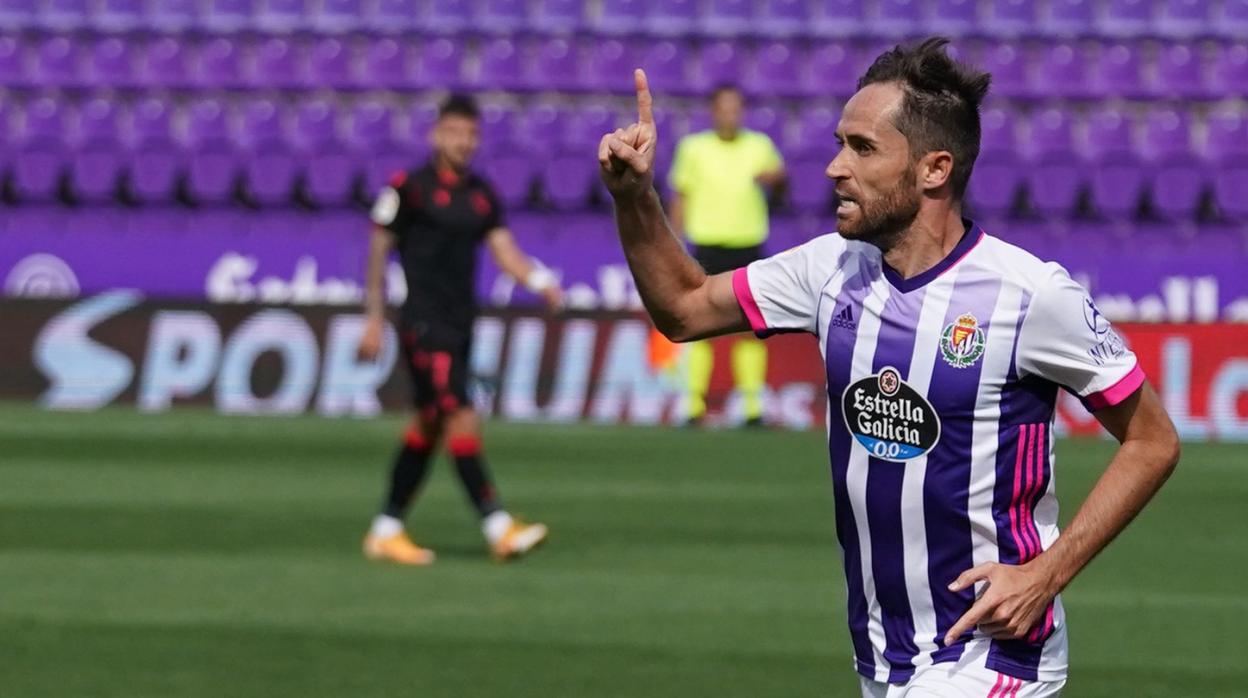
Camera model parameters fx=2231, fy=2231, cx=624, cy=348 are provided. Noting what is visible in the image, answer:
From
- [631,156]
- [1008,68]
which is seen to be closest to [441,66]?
[1008,68]

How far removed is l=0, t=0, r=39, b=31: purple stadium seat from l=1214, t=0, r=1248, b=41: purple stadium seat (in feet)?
40.9

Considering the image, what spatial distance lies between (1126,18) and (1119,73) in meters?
0.84

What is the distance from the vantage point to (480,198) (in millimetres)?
11250

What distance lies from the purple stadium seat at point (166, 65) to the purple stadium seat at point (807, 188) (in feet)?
21.6

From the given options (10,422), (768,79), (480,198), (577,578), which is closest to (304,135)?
(768,79)

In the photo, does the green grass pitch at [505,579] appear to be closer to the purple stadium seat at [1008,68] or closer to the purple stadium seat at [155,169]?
the purple stadium seat at [155,169]

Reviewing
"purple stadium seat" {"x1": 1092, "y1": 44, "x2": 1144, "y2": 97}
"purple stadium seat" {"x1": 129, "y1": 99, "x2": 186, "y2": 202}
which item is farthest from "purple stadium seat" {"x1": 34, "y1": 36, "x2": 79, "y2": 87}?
"purple stadium seat" {"x1": 1092, "y1": 44, "x2": 1144, "y2": 97}

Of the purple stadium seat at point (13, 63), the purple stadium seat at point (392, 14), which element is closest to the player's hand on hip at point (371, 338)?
the purple stadium seat at point (392, 14)

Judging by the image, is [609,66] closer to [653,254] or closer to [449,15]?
[449,15]

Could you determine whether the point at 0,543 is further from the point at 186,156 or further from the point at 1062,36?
the point at 1062,36

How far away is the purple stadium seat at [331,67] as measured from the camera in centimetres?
2309

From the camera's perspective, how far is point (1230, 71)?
21969 millimetres

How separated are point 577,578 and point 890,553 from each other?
5.71 m

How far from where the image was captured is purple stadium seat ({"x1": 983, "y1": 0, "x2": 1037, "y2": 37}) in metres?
22.6
